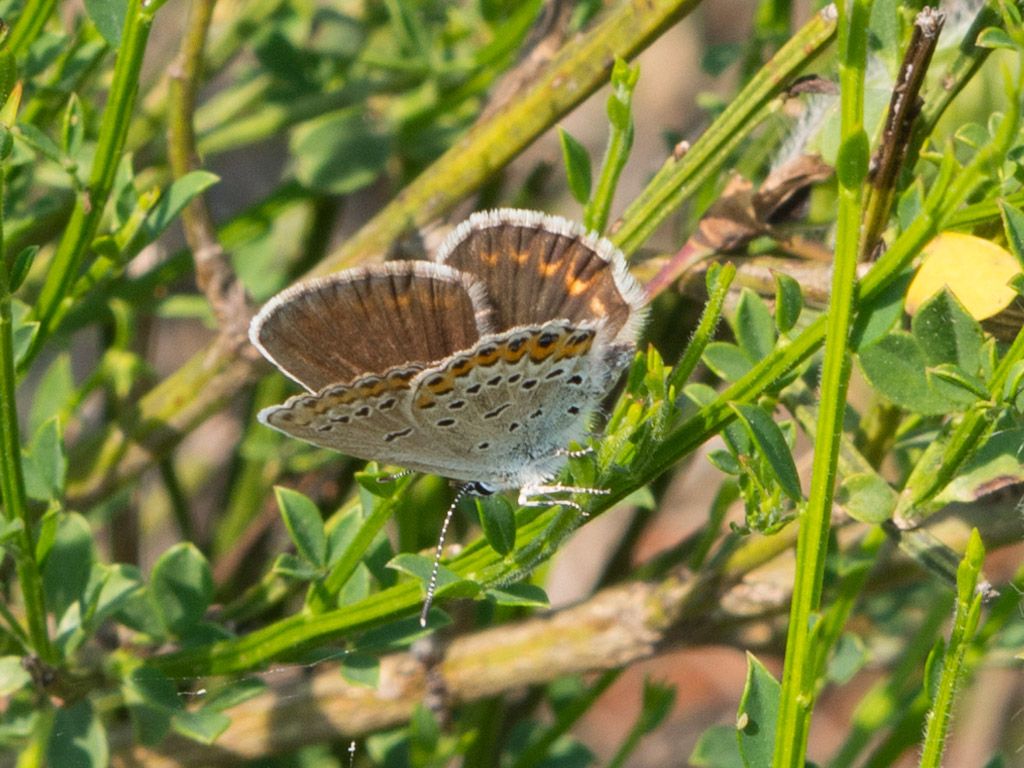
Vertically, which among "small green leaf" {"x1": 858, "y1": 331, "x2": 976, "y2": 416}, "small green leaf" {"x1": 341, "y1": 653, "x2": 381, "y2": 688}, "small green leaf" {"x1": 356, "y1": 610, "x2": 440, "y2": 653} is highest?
"small green leaf" {"x1": 858, "y1": 331, "x2": 976, "y2": 416}

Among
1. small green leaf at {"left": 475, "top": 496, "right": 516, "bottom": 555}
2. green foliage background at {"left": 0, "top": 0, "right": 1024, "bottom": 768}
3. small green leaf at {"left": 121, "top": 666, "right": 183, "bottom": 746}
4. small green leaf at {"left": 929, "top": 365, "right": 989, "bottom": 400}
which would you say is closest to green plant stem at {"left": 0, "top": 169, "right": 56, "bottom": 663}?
green foliage background at {"left": 0, "top": 0, "right": 1024, "bottom": 768}

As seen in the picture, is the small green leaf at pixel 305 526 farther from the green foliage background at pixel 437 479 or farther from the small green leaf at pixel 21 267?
the small green leaf at pixel 21 267

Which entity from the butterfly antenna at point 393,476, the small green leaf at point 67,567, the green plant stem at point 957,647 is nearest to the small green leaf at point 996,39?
the green plant stem at point 957,647

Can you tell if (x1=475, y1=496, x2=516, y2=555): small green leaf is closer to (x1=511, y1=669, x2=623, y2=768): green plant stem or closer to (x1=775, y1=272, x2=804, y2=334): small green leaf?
(x1=775, y1=272, x2=804, y2=334): small green leaf

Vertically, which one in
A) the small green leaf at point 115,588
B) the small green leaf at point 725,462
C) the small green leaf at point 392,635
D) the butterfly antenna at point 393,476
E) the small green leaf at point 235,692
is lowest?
the small green leaf at point 235,692

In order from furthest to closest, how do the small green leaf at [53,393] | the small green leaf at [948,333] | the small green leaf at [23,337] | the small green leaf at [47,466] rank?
the small green leaf at [53,393] → the small green leaf at [47,466] → the small green leaf at [23,337] → the small green leaf at [948,333]

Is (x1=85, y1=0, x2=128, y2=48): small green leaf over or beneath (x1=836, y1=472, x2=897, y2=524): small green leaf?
over
